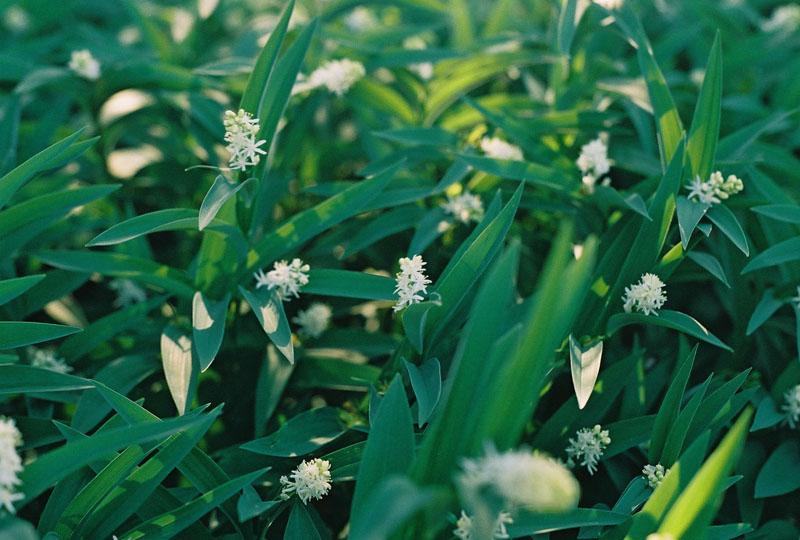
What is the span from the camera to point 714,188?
1071 millimetres

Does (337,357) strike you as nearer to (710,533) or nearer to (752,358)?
Result: (710,533)

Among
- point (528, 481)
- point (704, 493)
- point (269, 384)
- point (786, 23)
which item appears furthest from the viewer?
point (786, 23)

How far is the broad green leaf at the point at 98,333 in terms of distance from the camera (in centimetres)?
114

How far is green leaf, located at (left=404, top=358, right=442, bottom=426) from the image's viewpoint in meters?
0.87

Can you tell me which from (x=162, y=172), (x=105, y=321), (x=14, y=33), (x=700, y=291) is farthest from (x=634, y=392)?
(x=14, y=33)

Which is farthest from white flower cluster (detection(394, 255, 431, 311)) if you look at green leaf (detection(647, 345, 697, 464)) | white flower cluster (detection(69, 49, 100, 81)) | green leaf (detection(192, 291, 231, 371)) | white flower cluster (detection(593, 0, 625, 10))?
white flower cluster (detection(69, 49, 100, 81))

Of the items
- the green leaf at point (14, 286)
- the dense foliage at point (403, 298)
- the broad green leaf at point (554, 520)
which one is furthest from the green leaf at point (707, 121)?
the green leaf at point (14, 286)

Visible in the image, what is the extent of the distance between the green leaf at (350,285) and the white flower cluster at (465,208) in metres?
0.27

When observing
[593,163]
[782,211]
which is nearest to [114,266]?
[593,163]

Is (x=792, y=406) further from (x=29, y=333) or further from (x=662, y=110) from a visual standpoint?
(x=29, y=333)

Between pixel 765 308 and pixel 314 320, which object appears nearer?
pixel 765 308

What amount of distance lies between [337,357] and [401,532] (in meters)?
0.49

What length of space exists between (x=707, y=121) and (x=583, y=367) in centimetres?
46

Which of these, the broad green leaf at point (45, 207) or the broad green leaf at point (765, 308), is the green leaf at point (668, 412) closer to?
the broad green leaf at point (765, 308)
